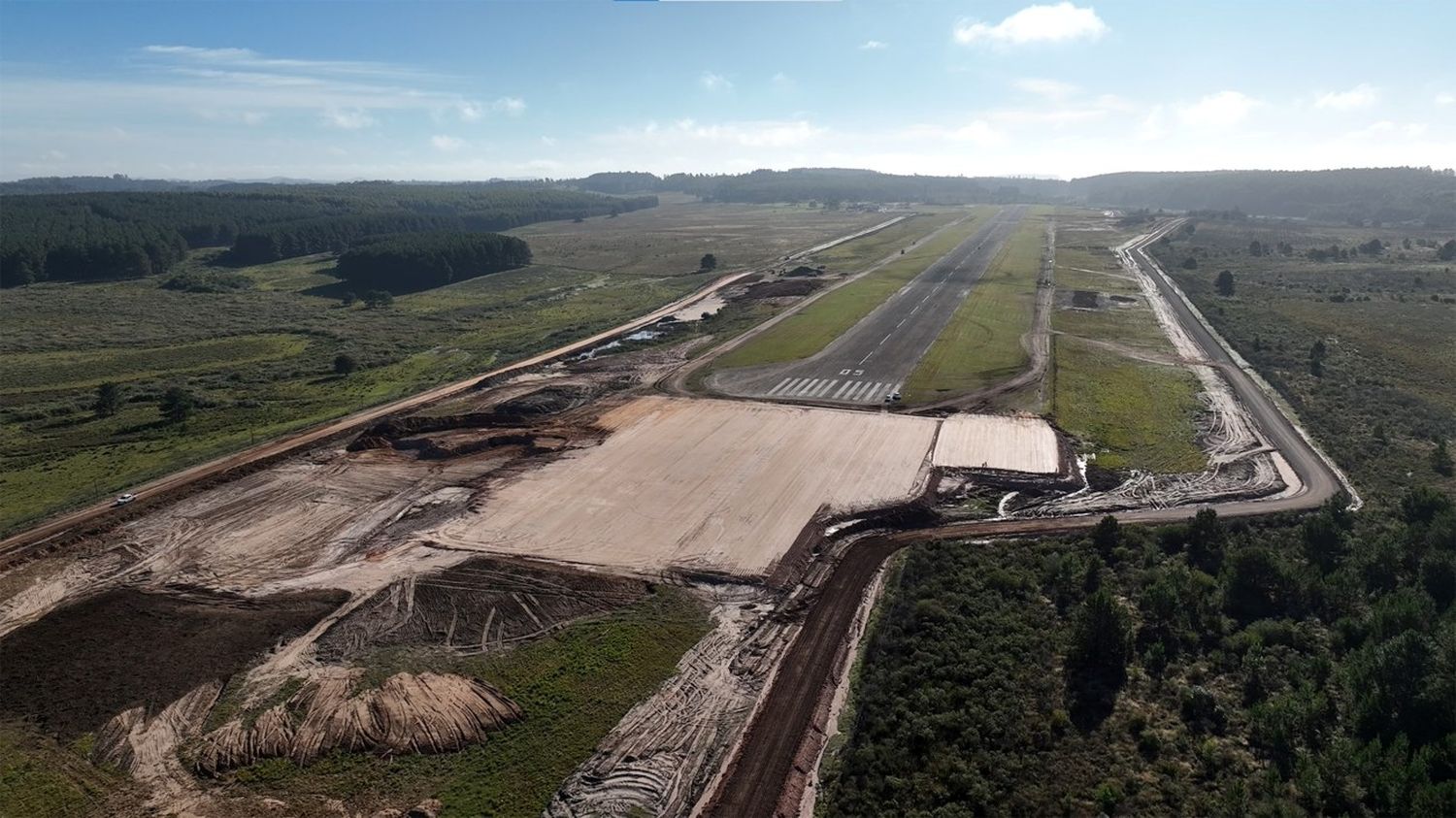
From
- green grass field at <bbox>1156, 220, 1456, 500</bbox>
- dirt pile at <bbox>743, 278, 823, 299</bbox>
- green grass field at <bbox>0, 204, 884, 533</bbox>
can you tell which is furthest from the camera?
dirt pile at <bbox>743, 278, 823, 299</bbox>

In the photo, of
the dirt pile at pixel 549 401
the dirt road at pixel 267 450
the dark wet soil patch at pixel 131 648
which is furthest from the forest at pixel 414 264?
the dark wet soil patch at pixel 131 648

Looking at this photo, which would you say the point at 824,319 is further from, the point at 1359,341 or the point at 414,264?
the point at 414,264

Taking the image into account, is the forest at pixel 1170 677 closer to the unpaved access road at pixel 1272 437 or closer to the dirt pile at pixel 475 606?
the unpaved access road at pixel 1272 437

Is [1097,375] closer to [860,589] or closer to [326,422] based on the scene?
[860,589]

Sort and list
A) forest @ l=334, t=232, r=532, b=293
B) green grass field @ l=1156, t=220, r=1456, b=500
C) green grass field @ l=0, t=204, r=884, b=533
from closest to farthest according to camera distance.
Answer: green grass field @ l=1156, t=220, r=1456, b=500 < green grass field @ l=0, t=204, r=884, b=533 < forest @ l=334, t=232, r=532, b=293

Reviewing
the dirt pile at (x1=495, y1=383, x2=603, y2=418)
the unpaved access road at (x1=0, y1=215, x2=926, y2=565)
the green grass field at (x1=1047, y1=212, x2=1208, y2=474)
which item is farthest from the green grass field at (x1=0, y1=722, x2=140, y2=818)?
the green grass field at (x1=1047, y1=212, x2=1208, y2=474)

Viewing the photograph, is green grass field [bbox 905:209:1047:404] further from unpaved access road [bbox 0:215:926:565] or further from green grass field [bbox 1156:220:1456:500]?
unpaved access road [bbox 0:215:926:565]

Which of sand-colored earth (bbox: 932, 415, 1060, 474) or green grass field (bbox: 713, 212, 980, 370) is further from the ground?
green grass field (bbox: 713, 212, 980, 370)

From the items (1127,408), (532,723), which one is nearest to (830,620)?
(532,723)
